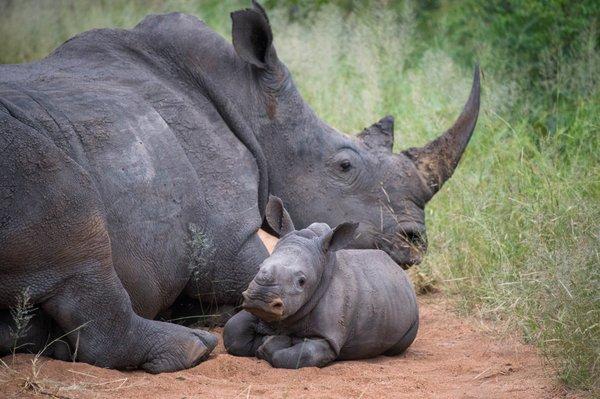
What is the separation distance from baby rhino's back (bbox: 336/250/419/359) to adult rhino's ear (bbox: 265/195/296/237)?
342 millimetres

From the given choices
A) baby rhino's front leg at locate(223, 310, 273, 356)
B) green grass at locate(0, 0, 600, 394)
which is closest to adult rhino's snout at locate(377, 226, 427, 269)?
green grass at locate(0, 0, 600, 394)

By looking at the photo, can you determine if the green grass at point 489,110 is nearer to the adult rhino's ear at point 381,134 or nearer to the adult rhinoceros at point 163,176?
the adult rhinoceros at point 163,176

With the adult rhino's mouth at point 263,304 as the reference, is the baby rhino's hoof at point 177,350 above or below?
below

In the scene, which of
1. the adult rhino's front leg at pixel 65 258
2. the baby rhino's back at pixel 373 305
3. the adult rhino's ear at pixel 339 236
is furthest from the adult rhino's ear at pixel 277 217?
the adult rhino's front leg at pixel 65 258

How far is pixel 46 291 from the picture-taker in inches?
204

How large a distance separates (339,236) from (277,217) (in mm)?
384

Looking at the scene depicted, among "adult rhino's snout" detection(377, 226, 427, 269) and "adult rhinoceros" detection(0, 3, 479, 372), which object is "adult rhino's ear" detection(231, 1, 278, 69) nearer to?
"adult rhinoceros" detection(0, 3, 479, 372)

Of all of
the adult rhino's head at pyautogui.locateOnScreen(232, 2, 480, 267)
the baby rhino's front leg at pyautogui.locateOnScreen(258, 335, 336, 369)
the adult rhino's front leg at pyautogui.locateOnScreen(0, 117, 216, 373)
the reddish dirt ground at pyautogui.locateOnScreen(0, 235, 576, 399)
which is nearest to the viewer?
the reddish dirt ground at pyautogui.locateOnScreen(0, 235, 576, 399)

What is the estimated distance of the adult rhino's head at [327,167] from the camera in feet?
23.7

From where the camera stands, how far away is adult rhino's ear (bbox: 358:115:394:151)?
7805mm

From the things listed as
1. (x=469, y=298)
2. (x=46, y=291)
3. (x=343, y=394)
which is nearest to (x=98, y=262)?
(x=46, y=291)

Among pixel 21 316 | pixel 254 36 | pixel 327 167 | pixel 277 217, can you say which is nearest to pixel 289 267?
pixel 277 217

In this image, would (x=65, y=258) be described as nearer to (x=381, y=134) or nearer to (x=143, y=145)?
(x=143, y=145)

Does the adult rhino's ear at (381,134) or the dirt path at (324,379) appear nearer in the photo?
the dirt path at (324,379)
